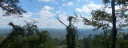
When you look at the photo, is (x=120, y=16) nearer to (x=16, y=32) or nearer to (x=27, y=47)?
(x=16, y=32)

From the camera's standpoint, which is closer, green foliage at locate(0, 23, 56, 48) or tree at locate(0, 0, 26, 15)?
→ tree at locate(0, 0, 26, 15)

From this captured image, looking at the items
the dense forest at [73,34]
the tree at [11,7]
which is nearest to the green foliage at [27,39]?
the dense forest at [73,34]

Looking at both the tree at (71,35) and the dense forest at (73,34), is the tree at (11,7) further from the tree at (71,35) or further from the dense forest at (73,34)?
the tree at (71,35)

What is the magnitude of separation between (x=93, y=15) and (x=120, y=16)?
379cm

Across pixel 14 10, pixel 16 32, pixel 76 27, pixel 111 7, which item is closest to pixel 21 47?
pixel 16 32

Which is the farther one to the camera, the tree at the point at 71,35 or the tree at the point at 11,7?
the tree at the point at 71,35

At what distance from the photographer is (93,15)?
30516mm

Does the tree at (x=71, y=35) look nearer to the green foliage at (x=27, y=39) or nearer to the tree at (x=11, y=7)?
the green foliage at (x=27, y=39)

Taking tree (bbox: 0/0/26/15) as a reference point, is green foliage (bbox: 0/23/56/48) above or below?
below

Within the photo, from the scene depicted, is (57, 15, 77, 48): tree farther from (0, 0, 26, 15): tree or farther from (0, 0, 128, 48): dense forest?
(0, 0, 26, 15): tree

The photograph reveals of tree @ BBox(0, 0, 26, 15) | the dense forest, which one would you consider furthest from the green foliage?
tree @ BBox(0, 0, 26, 15)

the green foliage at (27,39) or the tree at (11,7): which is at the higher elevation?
the tree at (11,7)

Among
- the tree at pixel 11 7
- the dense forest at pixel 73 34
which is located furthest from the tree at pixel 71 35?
the tree at pixel 11 7

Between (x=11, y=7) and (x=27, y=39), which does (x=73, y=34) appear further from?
(x=11, y=7)
